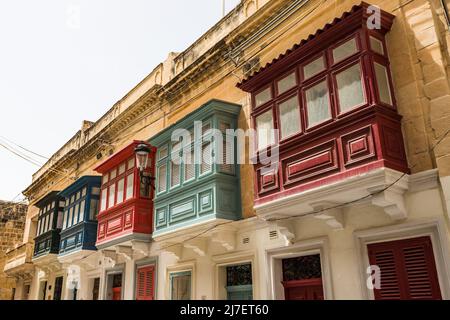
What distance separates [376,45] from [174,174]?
5.97 meters

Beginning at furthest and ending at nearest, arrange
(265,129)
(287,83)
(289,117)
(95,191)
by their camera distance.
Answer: (95,191), (265,129), (287,83), (289,117)

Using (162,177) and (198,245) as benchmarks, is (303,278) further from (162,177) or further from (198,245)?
(162,177)

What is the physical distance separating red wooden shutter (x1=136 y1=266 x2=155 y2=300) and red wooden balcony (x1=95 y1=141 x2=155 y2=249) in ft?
3.56

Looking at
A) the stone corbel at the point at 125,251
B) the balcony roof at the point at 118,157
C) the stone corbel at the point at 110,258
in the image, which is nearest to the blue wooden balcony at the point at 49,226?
the stone corbel at the point at 110,258

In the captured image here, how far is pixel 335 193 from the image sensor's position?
22.6 ft

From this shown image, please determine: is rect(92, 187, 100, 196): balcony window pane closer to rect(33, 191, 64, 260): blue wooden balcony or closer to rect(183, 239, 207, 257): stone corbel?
rect(33, 191, 64, 260): blue wooden balcony

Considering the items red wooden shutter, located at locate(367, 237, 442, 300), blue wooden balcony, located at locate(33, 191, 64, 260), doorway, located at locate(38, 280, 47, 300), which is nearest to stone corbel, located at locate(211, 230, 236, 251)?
red wooden shutter, located at locate(367, 237, 442, 300)

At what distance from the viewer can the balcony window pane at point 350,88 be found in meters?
6.92

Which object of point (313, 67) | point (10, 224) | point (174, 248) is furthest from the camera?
point (10, 224)

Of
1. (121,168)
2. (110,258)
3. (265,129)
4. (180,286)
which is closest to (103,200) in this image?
(121,168)

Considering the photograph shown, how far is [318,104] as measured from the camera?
760cm

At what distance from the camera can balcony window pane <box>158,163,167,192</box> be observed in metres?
11.4
